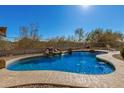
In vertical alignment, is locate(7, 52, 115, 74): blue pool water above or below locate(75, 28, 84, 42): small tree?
below

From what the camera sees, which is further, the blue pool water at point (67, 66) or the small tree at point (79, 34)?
the small tree at point (79, 34)

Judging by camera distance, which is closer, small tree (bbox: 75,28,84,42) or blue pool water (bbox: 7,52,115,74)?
blue pool water (bbox: 7,52,115,74)

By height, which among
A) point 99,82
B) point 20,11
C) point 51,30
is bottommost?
point 99,82

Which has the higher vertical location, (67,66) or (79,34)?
(79,34)

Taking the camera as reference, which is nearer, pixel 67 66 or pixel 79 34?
pixel 67 66

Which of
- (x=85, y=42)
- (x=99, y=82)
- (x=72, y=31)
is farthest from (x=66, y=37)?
(x=99, y=82)

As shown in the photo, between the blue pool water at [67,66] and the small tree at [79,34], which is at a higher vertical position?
the small tree at [79,34]

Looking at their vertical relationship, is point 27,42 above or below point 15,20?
below

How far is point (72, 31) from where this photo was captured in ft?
75.6
